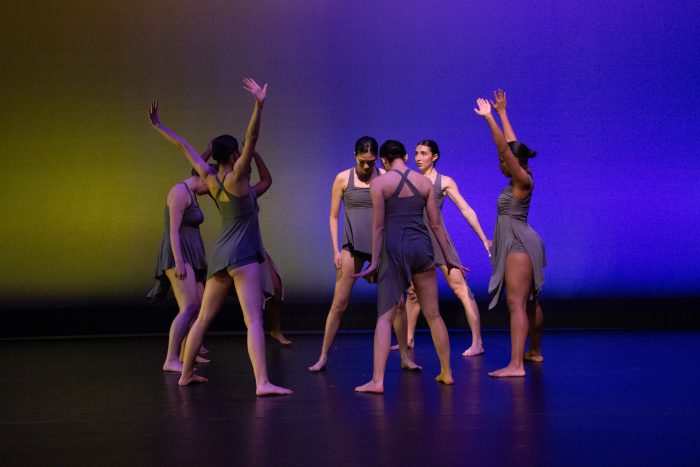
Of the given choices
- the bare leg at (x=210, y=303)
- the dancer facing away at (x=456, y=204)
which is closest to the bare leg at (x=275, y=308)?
the dancer facing away at (x=456, y=204)

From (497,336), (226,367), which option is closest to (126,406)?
(226,367)

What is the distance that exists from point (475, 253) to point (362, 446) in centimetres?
542

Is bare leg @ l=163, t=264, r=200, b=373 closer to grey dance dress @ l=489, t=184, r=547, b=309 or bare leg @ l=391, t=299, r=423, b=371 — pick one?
bare leg @ l=391, t=299, r=423, b=371

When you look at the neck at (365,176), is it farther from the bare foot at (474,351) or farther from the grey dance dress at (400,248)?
the bare foot at (474,351)

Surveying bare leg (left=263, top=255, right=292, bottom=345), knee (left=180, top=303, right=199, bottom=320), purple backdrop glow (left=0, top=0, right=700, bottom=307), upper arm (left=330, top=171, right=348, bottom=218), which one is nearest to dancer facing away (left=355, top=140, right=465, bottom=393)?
upper arm (left=330, top=171, right=348, bottom=218)

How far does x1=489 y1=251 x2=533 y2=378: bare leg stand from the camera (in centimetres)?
480

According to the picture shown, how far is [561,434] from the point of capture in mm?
3131

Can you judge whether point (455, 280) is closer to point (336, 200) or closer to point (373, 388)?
point (336, 200)

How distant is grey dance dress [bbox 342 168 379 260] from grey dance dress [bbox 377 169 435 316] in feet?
2.21

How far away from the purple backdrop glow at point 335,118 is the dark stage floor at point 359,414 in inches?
89.1

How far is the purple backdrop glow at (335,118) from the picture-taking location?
8.14 metres

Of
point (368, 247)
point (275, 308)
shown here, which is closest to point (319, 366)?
point (368, 247)

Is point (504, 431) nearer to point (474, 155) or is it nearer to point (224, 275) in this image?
point (224, 275)

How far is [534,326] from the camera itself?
548 centimetres
